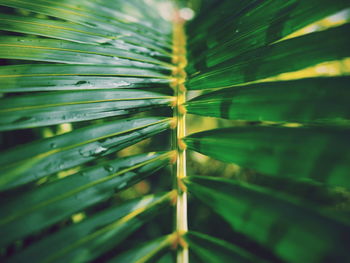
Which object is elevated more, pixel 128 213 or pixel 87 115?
pixel 87 115

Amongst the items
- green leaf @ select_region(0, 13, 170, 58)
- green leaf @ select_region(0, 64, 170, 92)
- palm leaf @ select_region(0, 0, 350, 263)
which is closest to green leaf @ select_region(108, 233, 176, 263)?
palm leaf @ select_region(0, 0, 350, 263)

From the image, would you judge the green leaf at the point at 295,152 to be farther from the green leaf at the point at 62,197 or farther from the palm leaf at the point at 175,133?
the green leaf at the point at 62,197

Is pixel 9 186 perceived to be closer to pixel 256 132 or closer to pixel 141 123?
pixel 141 123

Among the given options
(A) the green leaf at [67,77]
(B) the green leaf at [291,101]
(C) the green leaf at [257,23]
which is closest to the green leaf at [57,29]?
(A) the green leaf at [67,77]

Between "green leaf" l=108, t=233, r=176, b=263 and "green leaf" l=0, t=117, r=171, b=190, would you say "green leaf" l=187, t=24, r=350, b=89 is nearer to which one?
"green leaf" l=0, t=117, r=171, b=190

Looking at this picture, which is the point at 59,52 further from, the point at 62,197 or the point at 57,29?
the point at 62,197

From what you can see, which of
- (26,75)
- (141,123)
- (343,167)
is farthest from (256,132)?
(26,75)

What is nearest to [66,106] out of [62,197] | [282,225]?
[62,197]
